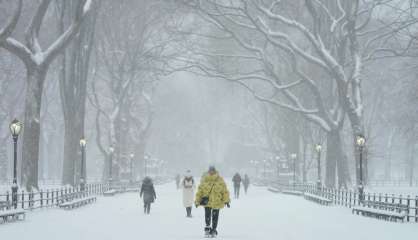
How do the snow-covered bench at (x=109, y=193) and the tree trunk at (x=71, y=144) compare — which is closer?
the tree trunk at (x=71, y=144)

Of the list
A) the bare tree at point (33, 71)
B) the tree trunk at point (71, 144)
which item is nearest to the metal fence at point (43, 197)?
the bare tree at point (33, 71)

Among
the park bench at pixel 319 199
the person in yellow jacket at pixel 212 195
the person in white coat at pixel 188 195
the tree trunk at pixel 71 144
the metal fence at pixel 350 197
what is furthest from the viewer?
the tree trunk at pixel 71 144

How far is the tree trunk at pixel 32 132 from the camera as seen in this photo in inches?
1181

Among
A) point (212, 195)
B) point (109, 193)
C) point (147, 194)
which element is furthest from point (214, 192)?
point (109, 193)

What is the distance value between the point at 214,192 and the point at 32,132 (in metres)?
15.5

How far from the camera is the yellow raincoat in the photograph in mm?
16500

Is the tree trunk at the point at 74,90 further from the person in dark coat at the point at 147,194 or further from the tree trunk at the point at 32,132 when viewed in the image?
the person in dark coat at the point at 147,194

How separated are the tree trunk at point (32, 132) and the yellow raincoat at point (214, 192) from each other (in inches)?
588

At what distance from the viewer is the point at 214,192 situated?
16500 millimetres

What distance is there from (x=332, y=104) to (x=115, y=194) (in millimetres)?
14515

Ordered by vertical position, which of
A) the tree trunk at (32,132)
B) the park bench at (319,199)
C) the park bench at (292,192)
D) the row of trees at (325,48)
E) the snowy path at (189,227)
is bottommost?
the park bench at (292,192)

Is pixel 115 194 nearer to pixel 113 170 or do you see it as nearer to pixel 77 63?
pixel 113 170

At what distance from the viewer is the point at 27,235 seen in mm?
17516

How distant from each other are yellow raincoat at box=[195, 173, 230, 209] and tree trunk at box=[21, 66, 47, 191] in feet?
49.0
